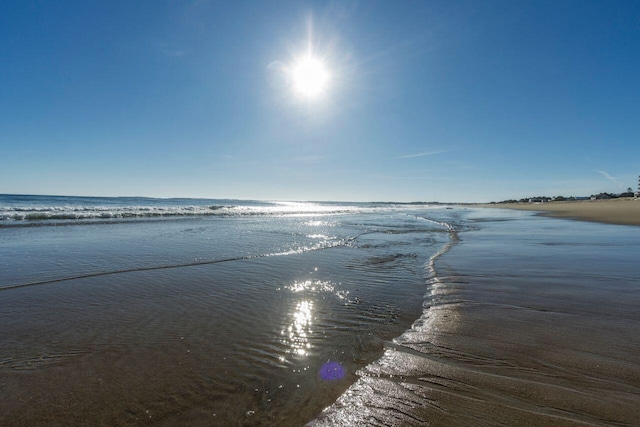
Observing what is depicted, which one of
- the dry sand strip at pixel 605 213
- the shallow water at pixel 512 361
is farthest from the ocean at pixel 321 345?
the dry sand strip at pixel 605 213

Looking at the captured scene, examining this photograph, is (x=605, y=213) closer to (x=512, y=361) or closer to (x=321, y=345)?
(x=512, y=361)

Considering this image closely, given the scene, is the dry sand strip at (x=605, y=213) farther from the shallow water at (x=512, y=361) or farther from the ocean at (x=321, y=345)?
the shallow water at (x=512, y=361)

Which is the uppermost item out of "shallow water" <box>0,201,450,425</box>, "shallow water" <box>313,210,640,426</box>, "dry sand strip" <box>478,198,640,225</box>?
"dry sand strip" <box>478,198,640,225</box>

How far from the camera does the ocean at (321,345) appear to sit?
2756 millimetres

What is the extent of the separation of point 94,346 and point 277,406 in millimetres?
2864

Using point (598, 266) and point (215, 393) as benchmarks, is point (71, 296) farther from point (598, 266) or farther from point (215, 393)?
point (598, 266)

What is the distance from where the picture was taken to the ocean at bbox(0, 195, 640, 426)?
2756 millimetres

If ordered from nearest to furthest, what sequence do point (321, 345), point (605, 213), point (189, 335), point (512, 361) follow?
point (512, 361)
point (321, 345)
point (189, 335)
point (605, 213)

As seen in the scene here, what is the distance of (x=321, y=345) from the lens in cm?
408

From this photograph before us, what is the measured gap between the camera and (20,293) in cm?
624

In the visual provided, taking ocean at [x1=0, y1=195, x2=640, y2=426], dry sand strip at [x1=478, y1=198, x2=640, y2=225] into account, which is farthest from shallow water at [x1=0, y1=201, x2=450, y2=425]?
dry sand strip at [x1=478, y1=198, x2=640, y2=225]

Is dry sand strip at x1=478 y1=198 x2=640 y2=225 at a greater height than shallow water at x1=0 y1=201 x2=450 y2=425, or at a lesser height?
greater

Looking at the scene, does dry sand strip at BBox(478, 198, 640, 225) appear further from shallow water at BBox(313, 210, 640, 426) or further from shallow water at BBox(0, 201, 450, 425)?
shallow water at BBox(0, 201, 450, 425)

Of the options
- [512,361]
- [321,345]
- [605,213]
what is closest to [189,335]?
[321,345]
